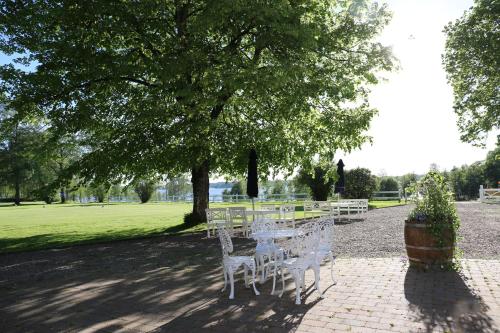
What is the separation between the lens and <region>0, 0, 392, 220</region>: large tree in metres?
13.4

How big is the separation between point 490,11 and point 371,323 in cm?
2413

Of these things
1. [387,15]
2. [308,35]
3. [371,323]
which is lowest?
[371,323]

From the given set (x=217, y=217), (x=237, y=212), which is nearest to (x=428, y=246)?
(x=237, y=212)

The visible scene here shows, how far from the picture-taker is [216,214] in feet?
48.5

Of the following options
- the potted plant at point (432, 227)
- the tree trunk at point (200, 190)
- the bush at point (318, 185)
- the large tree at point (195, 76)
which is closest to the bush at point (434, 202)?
the potted plant at point (432, 227)

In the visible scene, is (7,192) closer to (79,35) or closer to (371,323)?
(79,35)

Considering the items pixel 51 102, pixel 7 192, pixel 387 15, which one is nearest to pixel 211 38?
pixel 51 102

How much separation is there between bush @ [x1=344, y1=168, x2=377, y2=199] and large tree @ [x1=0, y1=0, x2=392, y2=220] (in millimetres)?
15228

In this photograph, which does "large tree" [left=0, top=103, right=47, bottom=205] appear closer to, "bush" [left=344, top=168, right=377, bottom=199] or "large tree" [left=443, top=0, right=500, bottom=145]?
"bush" [left=344, top=168, right=377, bottom=199]

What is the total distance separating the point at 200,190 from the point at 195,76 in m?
5.74

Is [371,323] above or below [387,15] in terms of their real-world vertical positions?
below

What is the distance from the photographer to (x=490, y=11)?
23031 mm

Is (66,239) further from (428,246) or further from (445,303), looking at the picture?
(445,303)

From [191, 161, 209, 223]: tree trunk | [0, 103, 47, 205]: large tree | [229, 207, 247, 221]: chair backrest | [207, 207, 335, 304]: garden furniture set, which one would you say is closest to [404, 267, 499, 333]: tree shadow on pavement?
[207, 207, 335, 304]: garden furniture set
